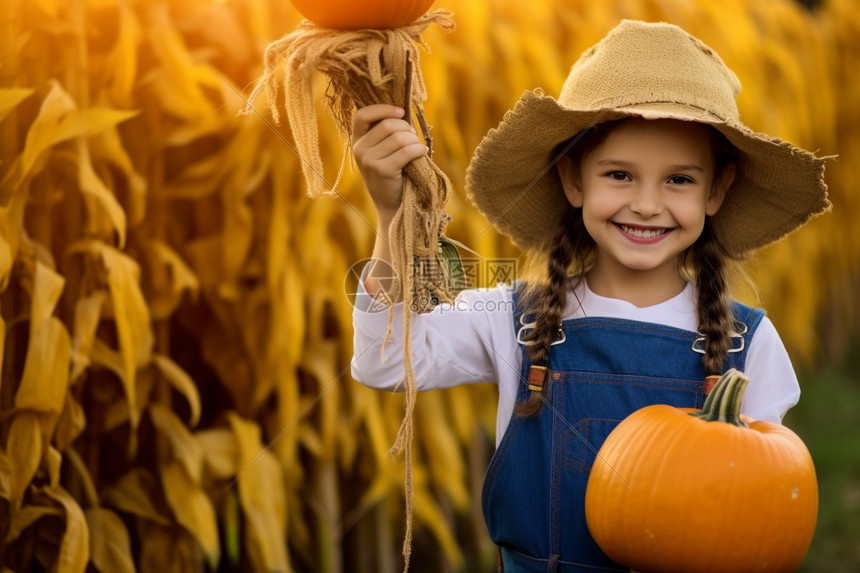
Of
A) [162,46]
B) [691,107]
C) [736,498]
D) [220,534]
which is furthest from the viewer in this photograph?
[220,534]

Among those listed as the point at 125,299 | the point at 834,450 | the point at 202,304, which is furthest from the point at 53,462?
the point at 834,450

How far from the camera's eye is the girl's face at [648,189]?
1567 mm

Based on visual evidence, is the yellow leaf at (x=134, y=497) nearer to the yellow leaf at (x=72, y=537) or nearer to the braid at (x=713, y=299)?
the yellow leaf at (x=72, y=537)

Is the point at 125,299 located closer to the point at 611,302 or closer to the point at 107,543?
the point at 107,543

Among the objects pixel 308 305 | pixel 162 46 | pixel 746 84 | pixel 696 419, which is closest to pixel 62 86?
pixel 162 46

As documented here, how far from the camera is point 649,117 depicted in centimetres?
148

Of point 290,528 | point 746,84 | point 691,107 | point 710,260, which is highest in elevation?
point 746,84

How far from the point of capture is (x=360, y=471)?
265cm

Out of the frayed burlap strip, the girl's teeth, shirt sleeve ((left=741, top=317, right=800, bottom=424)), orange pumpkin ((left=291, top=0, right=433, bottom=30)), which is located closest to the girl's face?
the girl's teeth

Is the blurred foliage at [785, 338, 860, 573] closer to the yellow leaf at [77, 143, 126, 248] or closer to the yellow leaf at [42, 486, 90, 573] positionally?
the yellow leaf at [42, 486, 90, 573]

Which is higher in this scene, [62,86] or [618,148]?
[62,86]

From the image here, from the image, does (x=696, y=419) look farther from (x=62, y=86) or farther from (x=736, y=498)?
(x=62, y=86)

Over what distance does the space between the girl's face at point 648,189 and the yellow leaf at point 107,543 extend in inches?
45.4

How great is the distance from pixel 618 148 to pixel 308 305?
110cm
